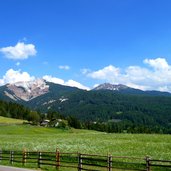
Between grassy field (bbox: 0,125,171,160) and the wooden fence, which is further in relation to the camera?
grassy field (bbox: 0,125,171,160)

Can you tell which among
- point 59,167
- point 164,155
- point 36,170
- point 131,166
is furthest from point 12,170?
point 164,155

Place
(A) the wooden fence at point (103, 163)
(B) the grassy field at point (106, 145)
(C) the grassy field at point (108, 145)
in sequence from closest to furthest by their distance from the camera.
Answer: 1. (A) the wooden fence at point (103, 163)
2. (B) the grassy field at point (106, 145)
3. (C) the grassy field at point (108, 145)

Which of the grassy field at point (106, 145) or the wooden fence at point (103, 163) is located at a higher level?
the grassy field at point (106, 145)

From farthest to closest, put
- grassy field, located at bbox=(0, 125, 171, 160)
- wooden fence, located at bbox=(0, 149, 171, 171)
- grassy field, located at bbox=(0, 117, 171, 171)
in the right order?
grassy field, located at bbox=(0, 125, 171, 160) < grassy field, located at bbox=(0, 117, 171, 171) < wooden fence, located at bbox=(0, 149, 171, 171)

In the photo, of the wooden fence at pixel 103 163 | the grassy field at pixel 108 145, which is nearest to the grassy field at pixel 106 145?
the grassy field at pixel 108 145

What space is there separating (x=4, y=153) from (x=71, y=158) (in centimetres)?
990

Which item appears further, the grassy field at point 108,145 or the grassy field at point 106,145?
the grassy field at point 108,145

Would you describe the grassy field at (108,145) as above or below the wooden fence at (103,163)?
above

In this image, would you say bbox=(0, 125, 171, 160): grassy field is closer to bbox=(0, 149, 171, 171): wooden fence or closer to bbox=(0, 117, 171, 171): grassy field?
bbox=(0, 117, 171, 171): grassy field

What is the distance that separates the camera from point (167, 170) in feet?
114

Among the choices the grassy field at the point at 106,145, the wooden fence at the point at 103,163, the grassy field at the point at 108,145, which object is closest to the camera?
the wooden fence at the point at 103,163

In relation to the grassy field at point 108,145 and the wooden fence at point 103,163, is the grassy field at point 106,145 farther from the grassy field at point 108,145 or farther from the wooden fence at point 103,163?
the wooden fence at point 103,163

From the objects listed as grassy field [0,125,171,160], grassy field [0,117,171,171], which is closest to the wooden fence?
grassy field [0,117,171,171]

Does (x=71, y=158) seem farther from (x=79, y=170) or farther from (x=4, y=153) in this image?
(x=79, y=170)
